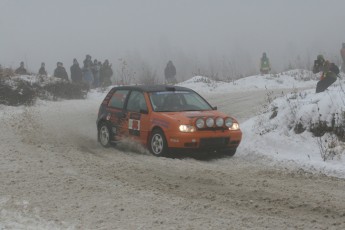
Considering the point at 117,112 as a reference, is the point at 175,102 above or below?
above

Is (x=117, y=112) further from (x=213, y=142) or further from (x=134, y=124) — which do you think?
(x=213, y=142)

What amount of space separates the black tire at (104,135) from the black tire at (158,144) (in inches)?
58.8

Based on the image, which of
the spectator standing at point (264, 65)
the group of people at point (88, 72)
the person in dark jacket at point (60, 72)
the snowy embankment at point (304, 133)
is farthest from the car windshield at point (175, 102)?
the spectator standing at point (264, 65)

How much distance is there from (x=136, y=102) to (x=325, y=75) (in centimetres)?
615

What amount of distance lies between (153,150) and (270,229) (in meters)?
4.76

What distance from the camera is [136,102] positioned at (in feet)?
33.9

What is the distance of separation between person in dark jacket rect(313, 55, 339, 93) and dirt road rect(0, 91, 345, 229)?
4.60 metres

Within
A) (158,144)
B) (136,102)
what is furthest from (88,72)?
(158,144)

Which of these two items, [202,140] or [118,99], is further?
[118,99]

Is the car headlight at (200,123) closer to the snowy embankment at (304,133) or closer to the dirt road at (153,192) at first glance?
the dirt road at (153,192)

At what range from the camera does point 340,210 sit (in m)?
5.58

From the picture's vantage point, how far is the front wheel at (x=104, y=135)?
1074cm

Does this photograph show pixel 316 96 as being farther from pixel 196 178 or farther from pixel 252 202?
pixel 252 202

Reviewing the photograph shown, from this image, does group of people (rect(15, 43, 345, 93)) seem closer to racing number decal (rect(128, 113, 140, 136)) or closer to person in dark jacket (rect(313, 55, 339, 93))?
person in dark jacket (rect(313, 55, 339, 93))
